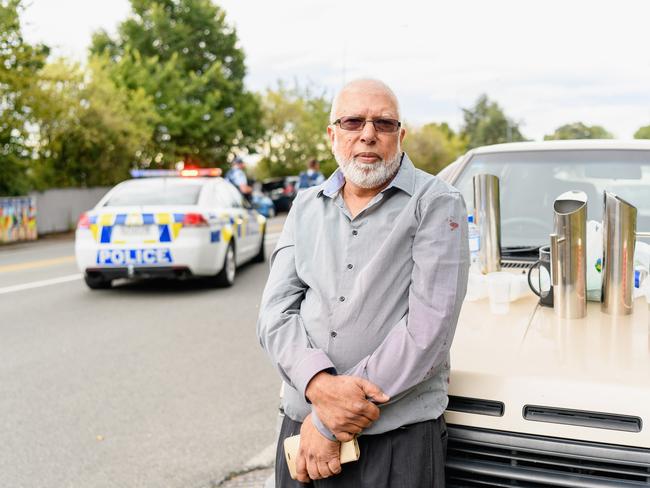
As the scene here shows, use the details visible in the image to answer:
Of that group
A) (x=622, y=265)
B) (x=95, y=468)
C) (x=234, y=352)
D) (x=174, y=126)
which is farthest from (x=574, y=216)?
(x=174, y=126)

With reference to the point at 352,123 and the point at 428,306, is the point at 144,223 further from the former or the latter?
the point at 428,306

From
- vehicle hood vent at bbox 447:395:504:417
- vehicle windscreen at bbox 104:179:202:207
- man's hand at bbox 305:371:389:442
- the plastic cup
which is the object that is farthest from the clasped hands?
vehicle windscreen at bbox 104:179:202:207

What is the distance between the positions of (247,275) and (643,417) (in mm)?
8995

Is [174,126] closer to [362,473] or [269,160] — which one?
[269,160]

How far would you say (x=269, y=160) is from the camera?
49.2m

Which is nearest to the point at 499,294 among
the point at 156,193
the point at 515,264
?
the point at 515,264

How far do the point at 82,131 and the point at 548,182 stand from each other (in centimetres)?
2213

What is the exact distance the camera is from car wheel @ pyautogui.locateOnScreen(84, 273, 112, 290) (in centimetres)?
898

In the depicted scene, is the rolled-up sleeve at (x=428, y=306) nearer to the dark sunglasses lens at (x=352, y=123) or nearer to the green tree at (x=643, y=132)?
the dark sunglasses lens at (x=352, y=123)

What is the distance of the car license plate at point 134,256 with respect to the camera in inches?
338

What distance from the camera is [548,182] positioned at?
152 inches

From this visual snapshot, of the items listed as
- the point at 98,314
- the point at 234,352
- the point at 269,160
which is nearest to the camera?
the point at 234,352

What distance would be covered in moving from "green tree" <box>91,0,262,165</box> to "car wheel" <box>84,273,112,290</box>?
24.7 m

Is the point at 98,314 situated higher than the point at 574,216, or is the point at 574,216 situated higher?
the point at 574,216
